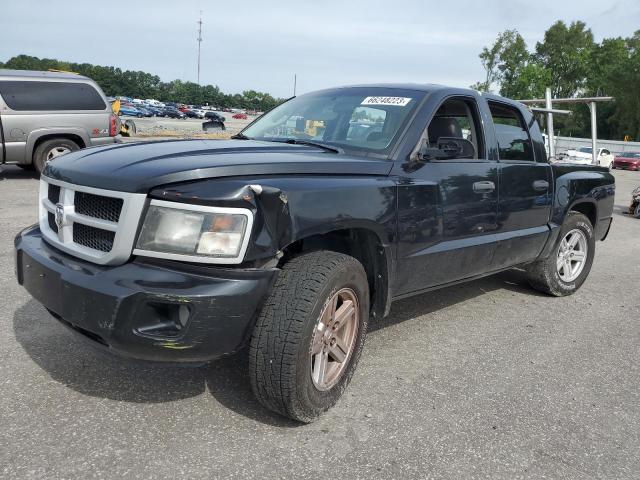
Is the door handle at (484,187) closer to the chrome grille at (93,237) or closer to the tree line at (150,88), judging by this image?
the chrome grille at (93,237)

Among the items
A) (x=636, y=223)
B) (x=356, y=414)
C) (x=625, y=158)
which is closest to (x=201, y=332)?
(x=356, y=414)

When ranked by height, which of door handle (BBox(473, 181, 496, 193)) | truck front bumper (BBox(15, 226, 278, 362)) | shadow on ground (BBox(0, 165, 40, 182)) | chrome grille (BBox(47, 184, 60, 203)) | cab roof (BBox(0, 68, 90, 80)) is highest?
cab roof (BBox(0, 68, 90, 80))

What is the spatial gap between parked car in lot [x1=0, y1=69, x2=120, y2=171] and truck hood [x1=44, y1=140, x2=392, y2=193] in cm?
745

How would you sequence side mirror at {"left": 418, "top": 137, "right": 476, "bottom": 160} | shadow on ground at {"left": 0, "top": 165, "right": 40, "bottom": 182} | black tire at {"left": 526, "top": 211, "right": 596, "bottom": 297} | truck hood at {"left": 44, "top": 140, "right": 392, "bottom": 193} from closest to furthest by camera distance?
truck hood at {"left": 44, "top": 140, "right": 392, "bottom": 193}
side mirror at {"left": 418, "top": 137, "right": 476, "bottom": 160}
black tire at {"left": 526, "top": 211, "right": 596, "bottom": 297}
shadow on ground at {"left": 0, "top": 165, "right": 40, "bottom": 182}

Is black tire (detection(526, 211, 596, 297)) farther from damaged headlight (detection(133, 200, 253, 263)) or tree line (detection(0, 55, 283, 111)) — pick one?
tree line (detection(0, 55, 283, 111))

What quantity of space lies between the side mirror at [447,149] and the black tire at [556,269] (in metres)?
2.05

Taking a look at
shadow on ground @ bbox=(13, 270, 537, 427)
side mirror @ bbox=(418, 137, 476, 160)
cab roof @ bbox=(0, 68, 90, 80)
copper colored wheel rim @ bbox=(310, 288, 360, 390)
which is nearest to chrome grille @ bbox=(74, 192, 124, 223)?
shadow on ground @ bbox=(13, 270, 537, 427)

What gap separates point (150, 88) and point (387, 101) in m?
150

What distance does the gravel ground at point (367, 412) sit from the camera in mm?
2459

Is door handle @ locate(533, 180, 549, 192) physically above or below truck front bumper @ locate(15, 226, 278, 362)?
above

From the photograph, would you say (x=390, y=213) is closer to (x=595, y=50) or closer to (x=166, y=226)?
(x=166, y=226)

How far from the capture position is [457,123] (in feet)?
13.3

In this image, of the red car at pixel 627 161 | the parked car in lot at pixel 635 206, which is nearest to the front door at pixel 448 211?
the parked car in lot at pixel 635 206

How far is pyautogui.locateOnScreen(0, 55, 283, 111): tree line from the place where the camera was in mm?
127500
